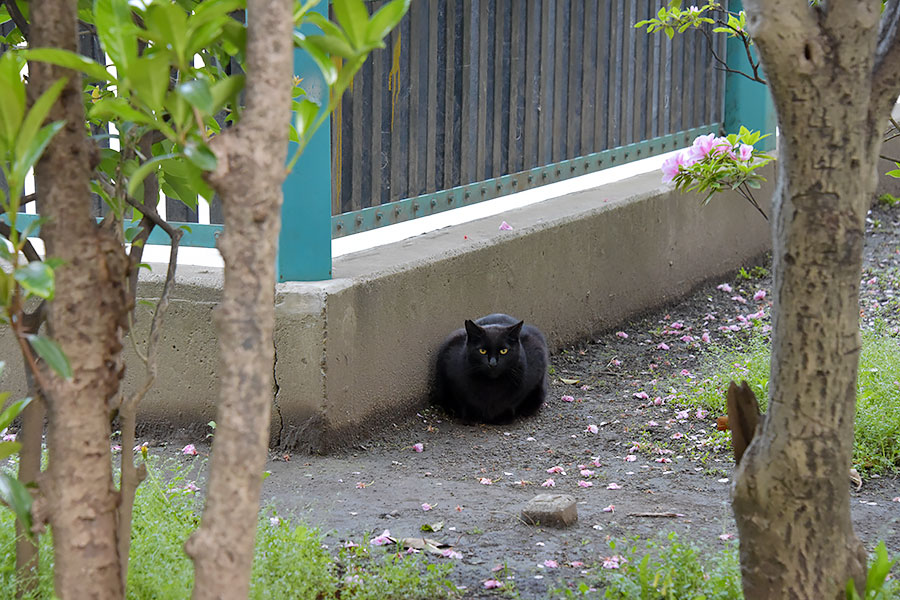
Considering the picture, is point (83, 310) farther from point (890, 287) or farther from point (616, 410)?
point (890, 287)

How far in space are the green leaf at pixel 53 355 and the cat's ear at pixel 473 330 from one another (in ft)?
11.1

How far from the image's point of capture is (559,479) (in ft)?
14.0

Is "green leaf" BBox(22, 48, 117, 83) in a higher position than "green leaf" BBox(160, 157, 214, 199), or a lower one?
higher

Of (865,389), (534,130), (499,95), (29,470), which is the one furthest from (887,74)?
(534,130)

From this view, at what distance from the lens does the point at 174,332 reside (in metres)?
4.51

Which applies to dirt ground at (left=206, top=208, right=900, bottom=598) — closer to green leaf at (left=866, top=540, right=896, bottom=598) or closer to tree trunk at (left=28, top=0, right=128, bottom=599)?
green leaf at (left=866, top=540, right=896, bottom=598)

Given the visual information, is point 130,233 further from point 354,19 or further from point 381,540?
point 381,540

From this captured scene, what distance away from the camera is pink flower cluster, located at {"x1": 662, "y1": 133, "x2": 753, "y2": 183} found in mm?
3855

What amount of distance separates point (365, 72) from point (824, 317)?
124 inches

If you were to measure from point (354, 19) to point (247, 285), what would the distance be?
18.0 inches

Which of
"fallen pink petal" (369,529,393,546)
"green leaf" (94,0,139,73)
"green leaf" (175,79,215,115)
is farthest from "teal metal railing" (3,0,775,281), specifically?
"fallen pink petal" (369,529,393,546)

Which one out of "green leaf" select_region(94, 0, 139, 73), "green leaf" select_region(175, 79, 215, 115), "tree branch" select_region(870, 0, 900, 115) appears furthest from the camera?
"tree branch" select_region(870, 0, 900, 115)

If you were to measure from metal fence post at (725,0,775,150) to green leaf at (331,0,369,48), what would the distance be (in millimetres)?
6929

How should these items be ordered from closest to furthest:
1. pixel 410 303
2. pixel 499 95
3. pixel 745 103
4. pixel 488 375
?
pixel 410 303, pixel 488 375, pixel 499 95, pixel 745 103
